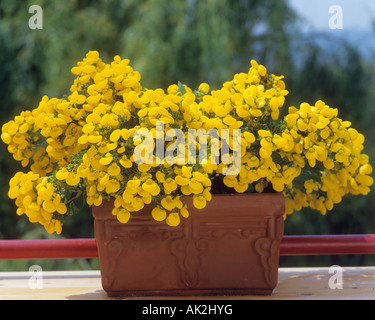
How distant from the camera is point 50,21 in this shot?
168 inches

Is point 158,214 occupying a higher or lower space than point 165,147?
lower

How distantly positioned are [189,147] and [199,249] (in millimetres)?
208

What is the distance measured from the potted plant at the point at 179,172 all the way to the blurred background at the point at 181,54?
287cm

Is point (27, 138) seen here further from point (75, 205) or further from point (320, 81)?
point (320, 81)

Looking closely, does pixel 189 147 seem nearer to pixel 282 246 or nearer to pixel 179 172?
pixel 179 172

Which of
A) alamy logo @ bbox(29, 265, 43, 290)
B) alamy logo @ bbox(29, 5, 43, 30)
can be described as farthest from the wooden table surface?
alamy logo @ bbox(29, 5, 43, 30)

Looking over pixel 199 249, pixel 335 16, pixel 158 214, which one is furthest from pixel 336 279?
pixel 335 16

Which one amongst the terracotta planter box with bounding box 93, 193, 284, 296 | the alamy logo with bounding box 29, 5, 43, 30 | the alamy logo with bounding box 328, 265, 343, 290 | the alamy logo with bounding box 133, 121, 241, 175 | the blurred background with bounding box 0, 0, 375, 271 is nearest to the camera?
the alamy logo with bounding box 133, 121, 241, 175

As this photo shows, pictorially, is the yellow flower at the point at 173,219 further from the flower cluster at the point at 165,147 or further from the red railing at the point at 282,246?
the red railing at the point at 282,246

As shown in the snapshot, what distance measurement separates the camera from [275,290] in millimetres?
1075

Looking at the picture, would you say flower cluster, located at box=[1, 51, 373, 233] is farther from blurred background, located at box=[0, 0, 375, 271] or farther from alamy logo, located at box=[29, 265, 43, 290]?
blurred background, located at box=[0, 0, 375, 271]

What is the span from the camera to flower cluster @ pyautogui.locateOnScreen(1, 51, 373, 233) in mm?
894

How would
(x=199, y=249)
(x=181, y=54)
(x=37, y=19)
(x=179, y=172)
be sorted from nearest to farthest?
(x=179, y=172) < (x=199, y=249) < (x=37, y=19) < (x=181, y=54)
